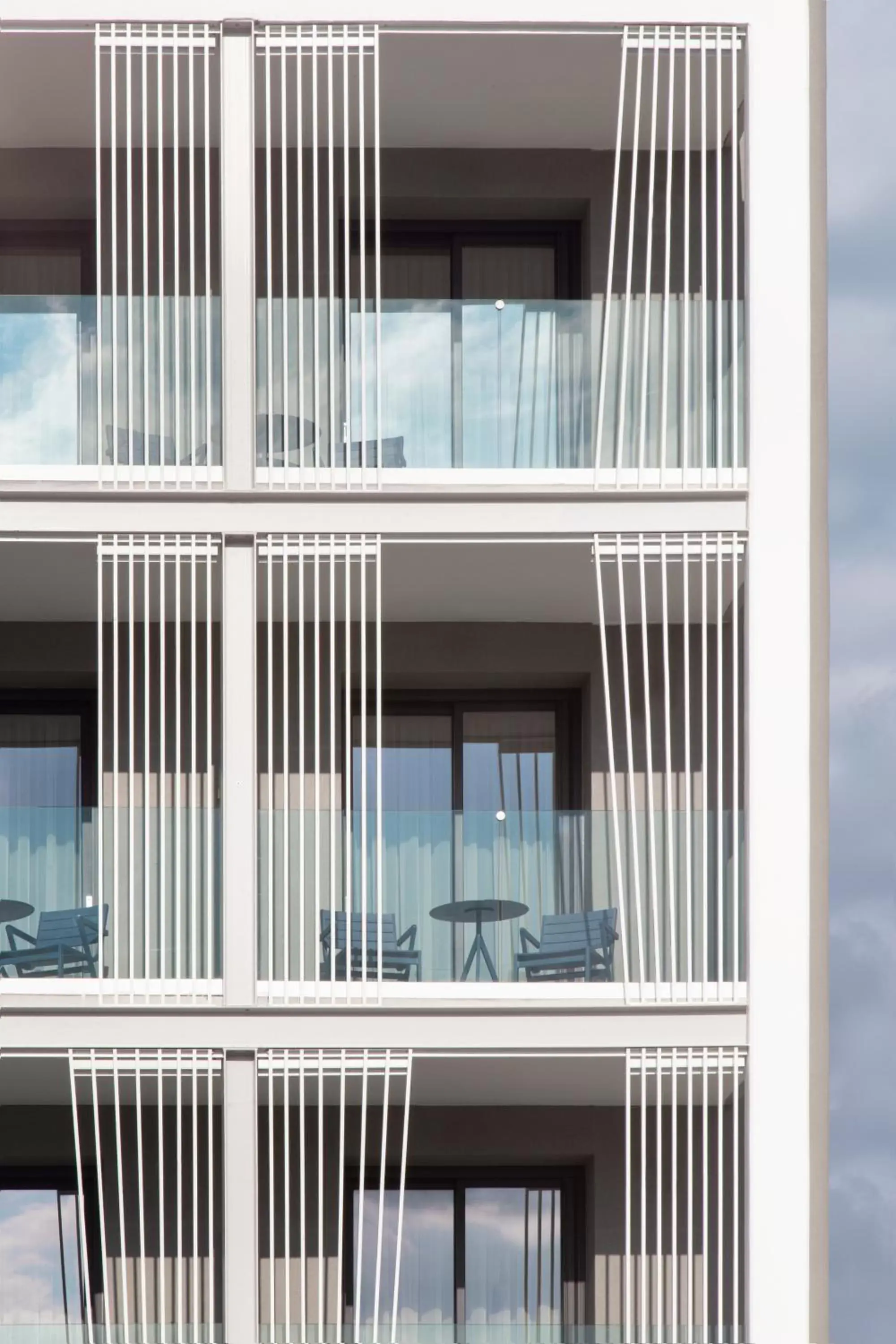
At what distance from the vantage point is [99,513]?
14625 millimetres

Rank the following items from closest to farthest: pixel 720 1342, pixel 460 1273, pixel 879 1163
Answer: pixel 720 1342 < pixel 460 1273 < pixel 879 1163

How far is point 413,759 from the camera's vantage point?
1688 centimetres

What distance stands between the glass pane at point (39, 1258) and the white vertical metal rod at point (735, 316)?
7.03 metres

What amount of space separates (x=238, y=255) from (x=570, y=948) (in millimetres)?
4972

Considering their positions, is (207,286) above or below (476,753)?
above

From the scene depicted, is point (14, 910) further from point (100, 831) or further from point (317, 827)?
point (317, 827)

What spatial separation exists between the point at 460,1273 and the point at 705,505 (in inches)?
225

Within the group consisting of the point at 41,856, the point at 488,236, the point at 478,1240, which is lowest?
the point at 478,1240

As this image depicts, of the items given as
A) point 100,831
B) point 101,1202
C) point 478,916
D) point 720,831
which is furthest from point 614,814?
point 101,1202

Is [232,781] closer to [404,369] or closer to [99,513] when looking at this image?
[99,513]

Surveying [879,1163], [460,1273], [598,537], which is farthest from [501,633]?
[879,1163]

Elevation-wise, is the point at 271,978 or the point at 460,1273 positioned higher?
the point at 271,978

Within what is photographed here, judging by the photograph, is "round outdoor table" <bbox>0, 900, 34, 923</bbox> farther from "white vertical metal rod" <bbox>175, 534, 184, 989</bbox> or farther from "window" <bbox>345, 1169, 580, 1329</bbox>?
"window" <bbox>345, 1169, 580, 1329</bbox>

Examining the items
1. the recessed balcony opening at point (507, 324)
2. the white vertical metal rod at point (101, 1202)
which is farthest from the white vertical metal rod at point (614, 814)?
the white vertical metal rod at point (101, 1202)
